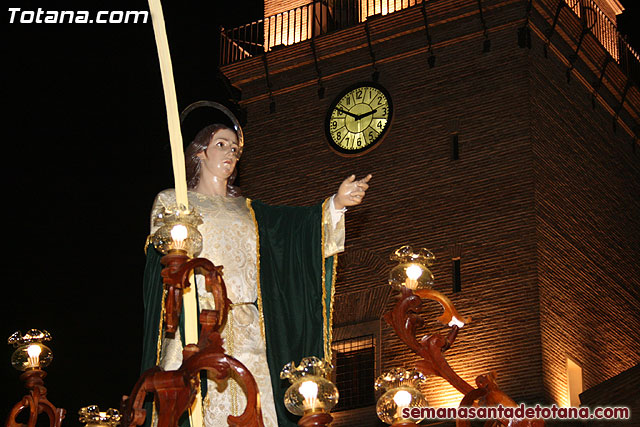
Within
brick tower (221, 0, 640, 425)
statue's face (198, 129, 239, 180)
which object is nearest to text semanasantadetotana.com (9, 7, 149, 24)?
brick tower (221, 0, 640, 425)

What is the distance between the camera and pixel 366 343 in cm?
2105

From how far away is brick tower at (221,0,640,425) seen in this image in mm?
19875

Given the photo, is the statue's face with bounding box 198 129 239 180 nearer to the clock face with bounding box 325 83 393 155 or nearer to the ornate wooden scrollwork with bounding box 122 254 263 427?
the ornate wooden scrollwork with bounding box 122 254 263 427

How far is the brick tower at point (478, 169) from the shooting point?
1988cm

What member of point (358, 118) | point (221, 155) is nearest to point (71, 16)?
point (358, 118)

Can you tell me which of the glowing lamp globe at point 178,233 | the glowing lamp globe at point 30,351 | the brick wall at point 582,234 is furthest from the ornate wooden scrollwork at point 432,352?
the brick wall at point 582,234

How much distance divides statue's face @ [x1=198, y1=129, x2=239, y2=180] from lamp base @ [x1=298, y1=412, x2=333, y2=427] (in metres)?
3.02

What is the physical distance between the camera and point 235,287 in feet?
29.6

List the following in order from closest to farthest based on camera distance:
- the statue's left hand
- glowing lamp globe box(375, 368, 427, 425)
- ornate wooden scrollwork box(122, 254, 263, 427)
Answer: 1. ornate wooden scrollwork box(122, 254, 263, 427)
2. glowing lamp globe box(375, 368, 427, 425)
3. the statue's left hand

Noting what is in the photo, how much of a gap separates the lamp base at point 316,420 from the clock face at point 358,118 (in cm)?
1534

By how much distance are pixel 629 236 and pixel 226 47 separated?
7.84m

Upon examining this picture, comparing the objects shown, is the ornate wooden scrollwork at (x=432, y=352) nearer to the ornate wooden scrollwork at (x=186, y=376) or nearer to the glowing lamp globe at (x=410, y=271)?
the glowing lamp globe at (x=410, y=271)

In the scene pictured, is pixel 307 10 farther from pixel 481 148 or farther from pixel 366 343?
pixel 366 343

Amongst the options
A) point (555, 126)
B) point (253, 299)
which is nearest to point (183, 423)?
point (253, 299)
